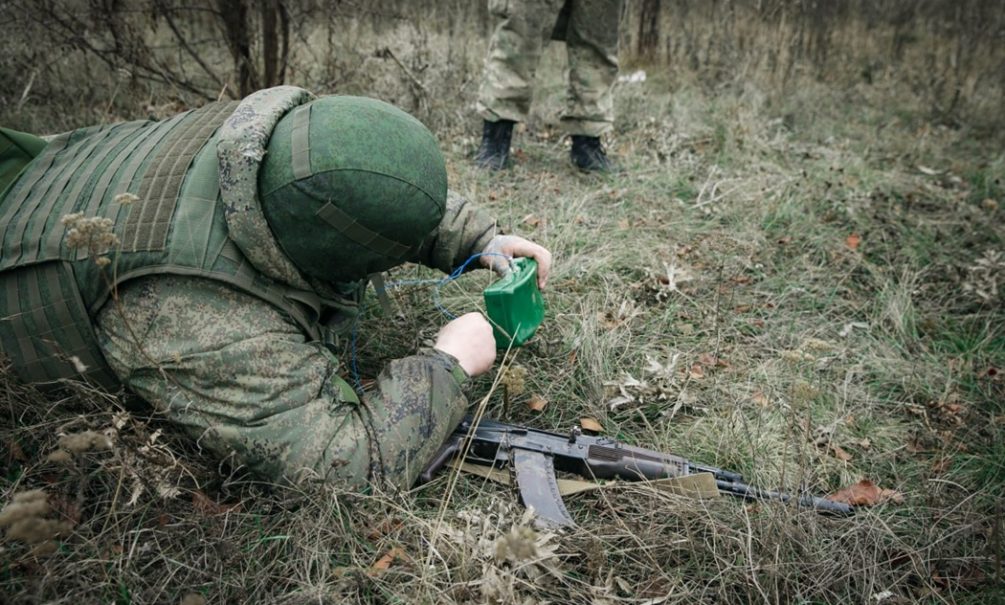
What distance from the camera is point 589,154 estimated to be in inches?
192

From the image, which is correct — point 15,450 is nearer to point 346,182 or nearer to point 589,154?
point 346,182

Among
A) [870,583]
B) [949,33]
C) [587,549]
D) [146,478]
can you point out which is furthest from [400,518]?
Answer: [949,33]

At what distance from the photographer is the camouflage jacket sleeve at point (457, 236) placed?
2.66 metres

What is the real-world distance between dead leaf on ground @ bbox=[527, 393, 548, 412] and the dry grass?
0.05 metres

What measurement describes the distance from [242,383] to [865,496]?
205 cm

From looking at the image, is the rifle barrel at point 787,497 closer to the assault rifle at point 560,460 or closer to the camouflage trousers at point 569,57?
the assault rifle at point 560,460

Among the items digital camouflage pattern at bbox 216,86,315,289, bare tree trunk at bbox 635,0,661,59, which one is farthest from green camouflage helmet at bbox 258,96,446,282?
bare tree trunk at bbox 635,0,661,59

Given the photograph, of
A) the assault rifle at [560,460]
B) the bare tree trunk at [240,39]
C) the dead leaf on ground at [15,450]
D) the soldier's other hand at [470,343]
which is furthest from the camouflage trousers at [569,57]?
the dead leaf on ground at [15,450]

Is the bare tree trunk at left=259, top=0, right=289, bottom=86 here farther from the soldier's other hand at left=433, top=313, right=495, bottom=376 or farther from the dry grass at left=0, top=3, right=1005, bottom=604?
the soldier's other hand at left=433, top=313, right=495, bottom=376

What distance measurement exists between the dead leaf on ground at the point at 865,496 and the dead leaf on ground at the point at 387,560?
145 centimetres

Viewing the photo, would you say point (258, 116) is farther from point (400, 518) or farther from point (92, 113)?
point (92, 113)

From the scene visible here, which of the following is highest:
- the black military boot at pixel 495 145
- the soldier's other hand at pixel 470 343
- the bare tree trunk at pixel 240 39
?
the bare tree trunk at pixel 240 39

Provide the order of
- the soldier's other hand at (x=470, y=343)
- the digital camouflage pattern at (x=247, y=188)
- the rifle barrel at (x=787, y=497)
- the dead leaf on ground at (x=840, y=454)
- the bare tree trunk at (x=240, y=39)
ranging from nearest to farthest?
1. the digital camouflage pattern at (x=247, y=188)
2. the rifle barrel at (x=787, y=497)
3. the soldier's other hand at (x=470, y=343)
4. the dead leaf on ground at (x=840, y=454)
5. the bare tree trunk at (x=240, y=39)

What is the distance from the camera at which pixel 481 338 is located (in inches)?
90.4
